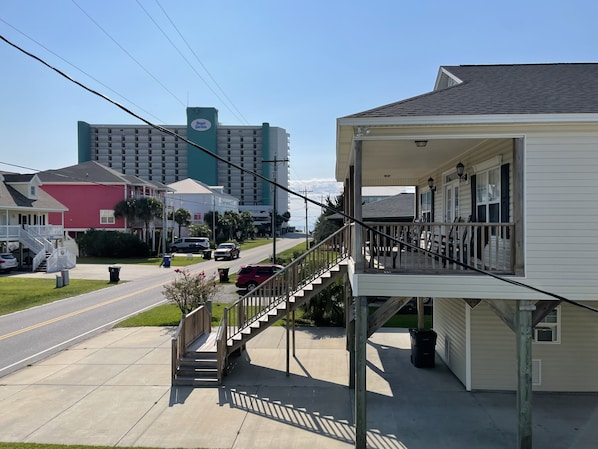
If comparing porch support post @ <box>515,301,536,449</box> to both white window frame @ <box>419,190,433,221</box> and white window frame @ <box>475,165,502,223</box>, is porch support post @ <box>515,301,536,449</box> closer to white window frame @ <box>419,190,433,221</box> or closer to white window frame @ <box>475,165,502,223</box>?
white window frame @ <box>475,165,502,223</box>

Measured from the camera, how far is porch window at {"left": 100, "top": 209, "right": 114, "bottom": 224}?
162 feet

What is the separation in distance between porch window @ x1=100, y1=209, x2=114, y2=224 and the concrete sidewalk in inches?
1560

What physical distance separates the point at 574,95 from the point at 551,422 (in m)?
5.95

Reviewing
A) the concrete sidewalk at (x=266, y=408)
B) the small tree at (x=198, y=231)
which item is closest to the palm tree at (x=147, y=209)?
the small tree at (x=198, y=231)

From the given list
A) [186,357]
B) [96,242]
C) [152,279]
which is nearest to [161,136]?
[96,242]

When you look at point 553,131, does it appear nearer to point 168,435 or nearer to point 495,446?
point 495,446

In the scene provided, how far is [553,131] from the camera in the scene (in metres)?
7.29

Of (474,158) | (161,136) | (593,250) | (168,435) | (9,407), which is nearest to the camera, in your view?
(593,250)

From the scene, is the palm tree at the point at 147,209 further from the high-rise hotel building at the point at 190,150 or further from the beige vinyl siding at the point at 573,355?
the high-rise hotel building at the point at 190,150

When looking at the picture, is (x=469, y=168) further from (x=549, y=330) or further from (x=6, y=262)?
(x=6, y=262)

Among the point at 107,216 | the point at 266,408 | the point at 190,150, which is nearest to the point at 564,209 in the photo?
the point at 266,408

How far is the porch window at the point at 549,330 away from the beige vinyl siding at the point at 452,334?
61.3 inches

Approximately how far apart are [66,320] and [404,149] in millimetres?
14514

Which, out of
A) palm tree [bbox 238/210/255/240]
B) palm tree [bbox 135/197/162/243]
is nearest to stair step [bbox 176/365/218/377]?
palm tree [bbox 135/197/162/243]
